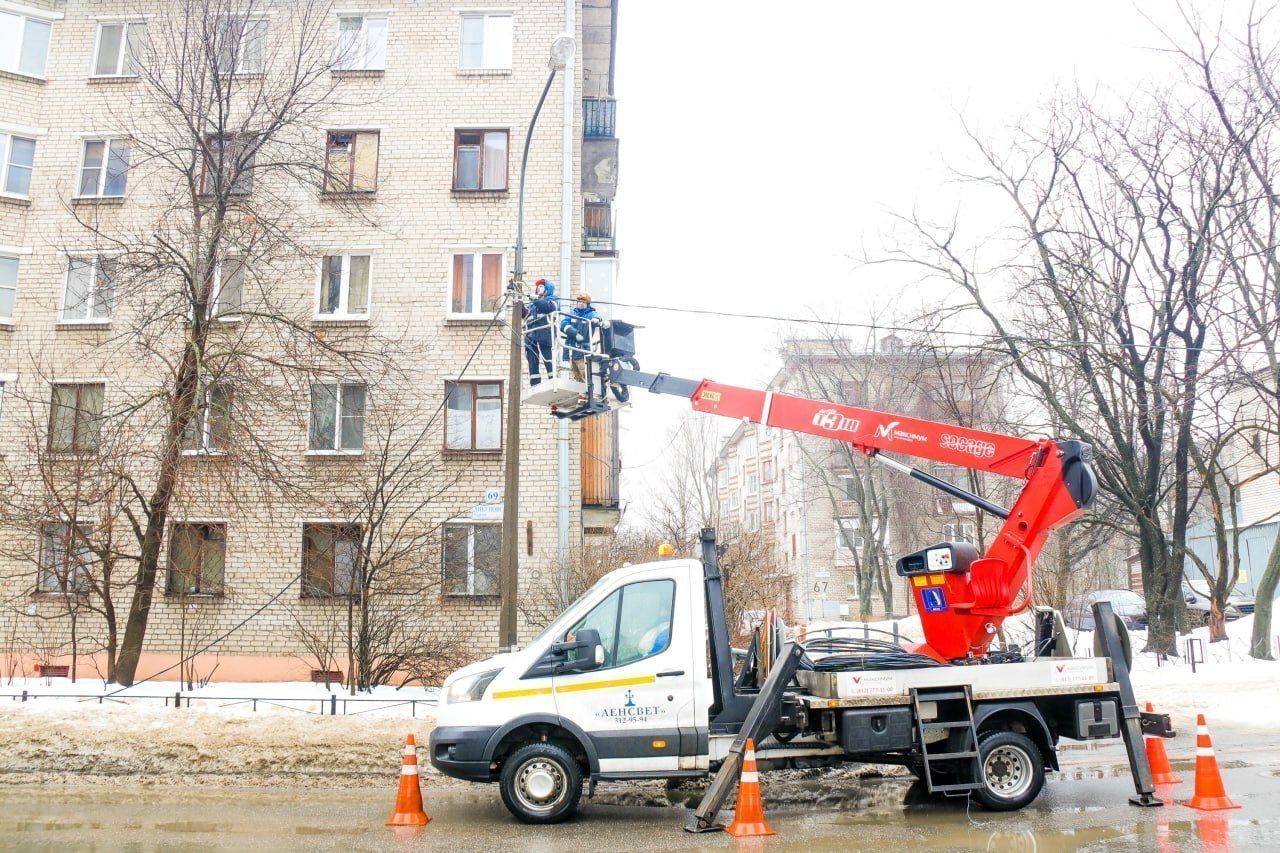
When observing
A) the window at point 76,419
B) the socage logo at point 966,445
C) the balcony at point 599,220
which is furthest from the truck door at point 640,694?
the balcony at point 599,220

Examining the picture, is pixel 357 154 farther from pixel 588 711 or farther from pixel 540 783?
pixel 540 783

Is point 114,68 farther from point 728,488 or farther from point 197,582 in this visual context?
point 728,488

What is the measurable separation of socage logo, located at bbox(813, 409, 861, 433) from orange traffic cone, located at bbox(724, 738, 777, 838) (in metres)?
3.46

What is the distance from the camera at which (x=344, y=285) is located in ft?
75.2

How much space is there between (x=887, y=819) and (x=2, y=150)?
80.8ft

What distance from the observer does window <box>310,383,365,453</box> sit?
70.7 ft

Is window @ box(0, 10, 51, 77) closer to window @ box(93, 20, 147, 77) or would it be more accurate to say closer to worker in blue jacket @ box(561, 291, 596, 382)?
window @ box(93, 20, 147, 77)

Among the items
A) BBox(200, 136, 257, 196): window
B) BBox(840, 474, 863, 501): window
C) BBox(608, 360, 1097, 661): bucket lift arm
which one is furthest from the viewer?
BBox(840, 474, 863, 501): window

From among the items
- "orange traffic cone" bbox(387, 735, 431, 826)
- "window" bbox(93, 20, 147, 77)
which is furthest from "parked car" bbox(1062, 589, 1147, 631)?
"window" bbox(93, 20, 147, 77)

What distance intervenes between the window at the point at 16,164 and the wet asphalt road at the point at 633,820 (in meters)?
18.0

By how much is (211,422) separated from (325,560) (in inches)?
230

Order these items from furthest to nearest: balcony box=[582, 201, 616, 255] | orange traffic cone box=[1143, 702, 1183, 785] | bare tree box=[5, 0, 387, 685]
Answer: balcony box=[582, 201, 616, 255] → bare tree box=[5, 0, 387, 685] → orange traffic cone box=[1143, 702, 1183, 785]

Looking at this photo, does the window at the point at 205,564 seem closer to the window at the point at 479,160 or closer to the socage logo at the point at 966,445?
the window at the point at 479,160

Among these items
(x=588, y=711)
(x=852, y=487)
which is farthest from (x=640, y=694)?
(x=852, y=487)
